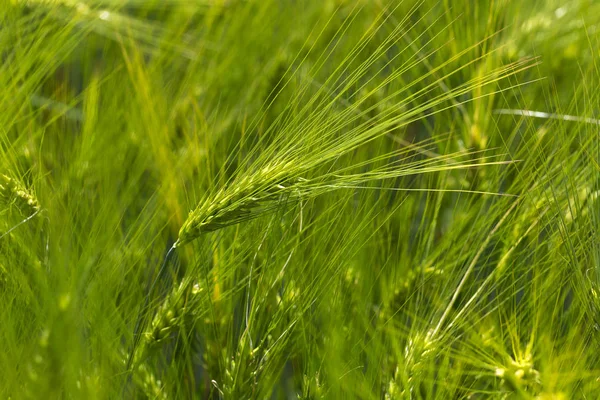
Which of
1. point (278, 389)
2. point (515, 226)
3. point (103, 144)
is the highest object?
point (103, 144)

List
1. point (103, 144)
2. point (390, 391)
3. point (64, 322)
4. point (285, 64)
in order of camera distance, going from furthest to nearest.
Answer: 1. point (285, 64)
2. point (103, 144)
3. point (390, 391)
4. point (64, 322)

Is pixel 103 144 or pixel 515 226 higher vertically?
pixel 103 144

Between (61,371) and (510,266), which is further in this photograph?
(510,266)

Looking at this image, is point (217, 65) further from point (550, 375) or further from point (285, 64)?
point (550, 375)

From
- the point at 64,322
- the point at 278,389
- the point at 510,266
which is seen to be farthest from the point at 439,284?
the point at 64,322

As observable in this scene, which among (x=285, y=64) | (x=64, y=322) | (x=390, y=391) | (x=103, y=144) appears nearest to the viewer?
(x=64, y=322)
